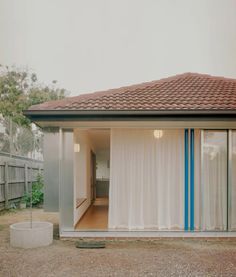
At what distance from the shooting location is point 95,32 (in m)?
28.8

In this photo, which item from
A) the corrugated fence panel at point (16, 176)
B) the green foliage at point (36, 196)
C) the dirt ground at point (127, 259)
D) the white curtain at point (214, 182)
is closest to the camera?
the dirt ground at point (127, 259)

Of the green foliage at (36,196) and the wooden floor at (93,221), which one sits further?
the green foliage at (36,196)

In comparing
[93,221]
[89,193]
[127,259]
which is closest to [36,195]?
[89,193]

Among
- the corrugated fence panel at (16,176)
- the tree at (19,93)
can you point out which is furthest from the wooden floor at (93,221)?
the tree at (19,93)

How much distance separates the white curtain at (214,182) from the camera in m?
8.45

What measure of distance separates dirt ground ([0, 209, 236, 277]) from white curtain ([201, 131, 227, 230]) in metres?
0.51

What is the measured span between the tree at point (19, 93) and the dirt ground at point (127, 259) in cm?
1297

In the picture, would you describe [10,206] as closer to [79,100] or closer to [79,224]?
[79,224]

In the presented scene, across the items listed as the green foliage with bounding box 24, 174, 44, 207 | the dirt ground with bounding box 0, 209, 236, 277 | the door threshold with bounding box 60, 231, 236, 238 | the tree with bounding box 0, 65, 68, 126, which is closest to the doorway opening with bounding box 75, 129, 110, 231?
the door threshold with bounding box 60, 231, 236, 238

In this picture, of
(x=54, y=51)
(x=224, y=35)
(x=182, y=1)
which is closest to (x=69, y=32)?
(x=54, y=51)

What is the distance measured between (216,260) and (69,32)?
26.1m

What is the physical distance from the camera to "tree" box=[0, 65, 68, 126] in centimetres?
2041

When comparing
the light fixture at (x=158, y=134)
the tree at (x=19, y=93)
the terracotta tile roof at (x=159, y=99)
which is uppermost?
the tree at (x=19, y=93)

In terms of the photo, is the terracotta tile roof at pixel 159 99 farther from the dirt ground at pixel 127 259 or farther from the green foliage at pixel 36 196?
the green foliage at pixel 36 196
